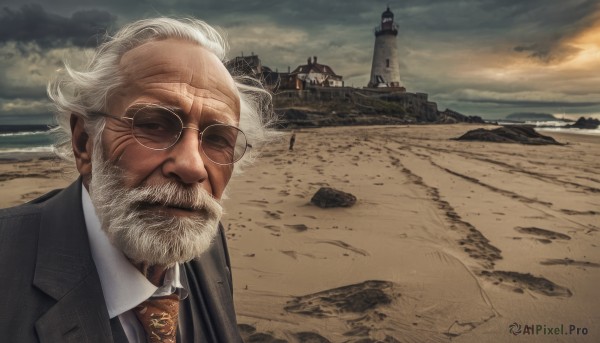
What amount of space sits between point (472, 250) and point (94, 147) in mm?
4046

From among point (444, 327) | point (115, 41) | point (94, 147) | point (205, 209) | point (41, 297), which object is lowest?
point (444, 327)

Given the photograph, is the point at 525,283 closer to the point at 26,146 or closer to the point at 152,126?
the point at 152,126

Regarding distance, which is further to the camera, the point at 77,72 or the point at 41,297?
the point at 77,72

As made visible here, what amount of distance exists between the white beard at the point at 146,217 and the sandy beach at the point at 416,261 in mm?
1026

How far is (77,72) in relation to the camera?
1709 mm

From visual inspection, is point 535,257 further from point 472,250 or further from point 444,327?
point 444,327

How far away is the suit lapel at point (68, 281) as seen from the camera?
1174mm

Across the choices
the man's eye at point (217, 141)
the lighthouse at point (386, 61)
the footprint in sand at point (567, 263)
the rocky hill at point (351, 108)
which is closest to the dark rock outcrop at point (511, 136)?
the footprint in sand at point (567, 263)

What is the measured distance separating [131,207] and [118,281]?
0.28 metres

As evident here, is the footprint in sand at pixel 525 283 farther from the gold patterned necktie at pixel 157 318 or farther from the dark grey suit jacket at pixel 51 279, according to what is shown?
the dark grey suit jacket at pixel 51 279

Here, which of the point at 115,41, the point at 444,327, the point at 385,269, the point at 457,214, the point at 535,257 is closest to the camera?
the point at 115,41

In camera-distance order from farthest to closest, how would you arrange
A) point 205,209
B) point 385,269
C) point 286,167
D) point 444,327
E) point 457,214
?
point 286,167 → point 457,214 → point 385,269 → point 444,327 → point 205,209

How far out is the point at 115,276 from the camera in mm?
1387

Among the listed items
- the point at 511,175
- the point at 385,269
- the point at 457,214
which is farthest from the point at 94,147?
the point at 511,175
